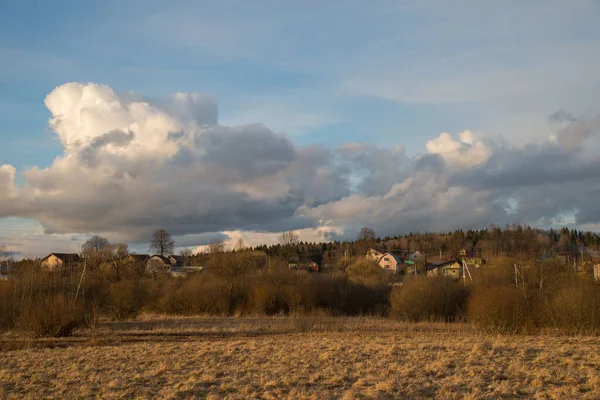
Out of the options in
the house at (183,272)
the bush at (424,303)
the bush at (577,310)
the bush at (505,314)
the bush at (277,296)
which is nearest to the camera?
the bush at (577,310)

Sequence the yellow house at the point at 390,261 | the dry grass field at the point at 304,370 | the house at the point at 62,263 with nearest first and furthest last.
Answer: the dry grass field at the point at 304,370
the house at the point at 62,263
the yellow house at the point at 390,261

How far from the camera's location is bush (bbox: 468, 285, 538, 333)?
1013 inches

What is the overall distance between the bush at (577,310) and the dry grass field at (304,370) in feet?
11.9

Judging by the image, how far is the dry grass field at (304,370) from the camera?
12109 millimetres

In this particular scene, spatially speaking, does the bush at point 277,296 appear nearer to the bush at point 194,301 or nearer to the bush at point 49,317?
the bush at point 194,301

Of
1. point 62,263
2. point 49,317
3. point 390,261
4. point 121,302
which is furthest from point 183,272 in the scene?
point 49,317

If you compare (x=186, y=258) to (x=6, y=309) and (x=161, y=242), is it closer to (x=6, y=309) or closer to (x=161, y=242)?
(x=161, y=242)

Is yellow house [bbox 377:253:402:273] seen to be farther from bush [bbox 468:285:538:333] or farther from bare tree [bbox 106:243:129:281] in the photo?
bush [bbox 468:285:538:333]

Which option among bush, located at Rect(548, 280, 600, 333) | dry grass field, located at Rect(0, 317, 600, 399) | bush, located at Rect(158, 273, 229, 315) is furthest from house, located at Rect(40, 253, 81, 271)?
bush, located at Rect(548, 280, 600, 333)

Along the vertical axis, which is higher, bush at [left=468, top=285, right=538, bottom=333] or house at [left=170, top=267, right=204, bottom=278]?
house at [left=170, top=267, right=204, bottom=278]

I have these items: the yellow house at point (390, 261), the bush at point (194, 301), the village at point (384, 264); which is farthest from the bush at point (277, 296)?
the yellow house at point (390, 261)

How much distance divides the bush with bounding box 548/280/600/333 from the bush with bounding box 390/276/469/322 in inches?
412

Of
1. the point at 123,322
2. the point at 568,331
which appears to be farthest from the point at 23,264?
the point at 568,331

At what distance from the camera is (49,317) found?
24.8m
